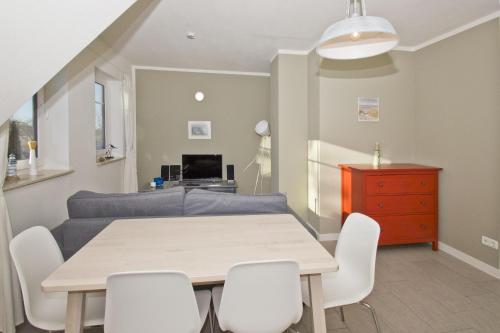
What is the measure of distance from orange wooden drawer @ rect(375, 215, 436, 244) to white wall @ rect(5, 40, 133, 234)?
3.42 m

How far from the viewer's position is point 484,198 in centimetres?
305

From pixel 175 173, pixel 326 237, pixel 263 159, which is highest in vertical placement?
pixel 263 159

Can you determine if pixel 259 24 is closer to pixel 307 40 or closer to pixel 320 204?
pixel 307 40

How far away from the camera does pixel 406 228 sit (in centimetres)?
355

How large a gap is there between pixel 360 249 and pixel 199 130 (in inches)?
157

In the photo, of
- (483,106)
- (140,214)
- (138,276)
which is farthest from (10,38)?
(483,106)

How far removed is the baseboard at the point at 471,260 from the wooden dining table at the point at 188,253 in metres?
2.39

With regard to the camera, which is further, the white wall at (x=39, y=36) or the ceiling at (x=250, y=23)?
the ceiling at (x=250, y=23)

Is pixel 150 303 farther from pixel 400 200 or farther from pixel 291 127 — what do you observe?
pixel 291 127

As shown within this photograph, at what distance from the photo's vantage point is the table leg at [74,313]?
1.33 m

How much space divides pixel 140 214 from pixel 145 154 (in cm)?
313

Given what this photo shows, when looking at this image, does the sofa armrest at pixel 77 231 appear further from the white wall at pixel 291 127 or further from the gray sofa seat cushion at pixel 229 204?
the white wall at pixel 291 127

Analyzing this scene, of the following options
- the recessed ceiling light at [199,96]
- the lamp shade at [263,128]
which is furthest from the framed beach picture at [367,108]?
the recessed ceiling light at [199,96]

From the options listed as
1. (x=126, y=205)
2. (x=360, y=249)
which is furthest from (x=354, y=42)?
(x=126, y=205)
